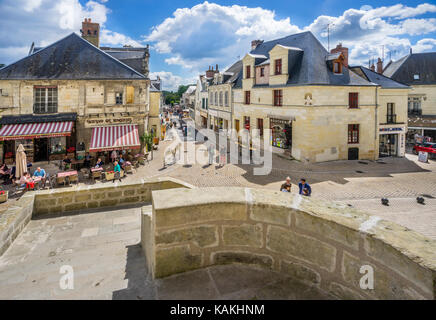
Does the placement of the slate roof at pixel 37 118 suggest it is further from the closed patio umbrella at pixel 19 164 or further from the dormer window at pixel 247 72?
the dormer window at pixel 247 72

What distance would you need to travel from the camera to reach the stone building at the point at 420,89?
1147 inches

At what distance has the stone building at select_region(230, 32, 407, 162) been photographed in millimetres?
18859

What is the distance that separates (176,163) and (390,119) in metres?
17.1

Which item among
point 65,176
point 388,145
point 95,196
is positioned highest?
point 388,145

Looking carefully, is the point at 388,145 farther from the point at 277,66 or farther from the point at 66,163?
the point at 66,163

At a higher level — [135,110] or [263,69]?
[263,69]

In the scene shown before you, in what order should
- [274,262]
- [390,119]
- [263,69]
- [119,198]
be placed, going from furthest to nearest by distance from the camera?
1. [263,69]
2. [390,119]
3. [119,198]
4. [274,262]

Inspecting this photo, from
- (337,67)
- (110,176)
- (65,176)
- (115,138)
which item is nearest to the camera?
(65,176)

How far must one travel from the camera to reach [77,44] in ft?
61.5

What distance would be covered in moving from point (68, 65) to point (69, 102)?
2479 millimetres

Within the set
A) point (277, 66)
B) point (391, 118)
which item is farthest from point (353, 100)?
point (277, 66)

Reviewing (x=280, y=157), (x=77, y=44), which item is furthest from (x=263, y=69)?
(x=77, y=44)

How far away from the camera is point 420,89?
29922 mm

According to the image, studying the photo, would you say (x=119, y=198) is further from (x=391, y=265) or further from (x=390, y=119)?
(x=390, y=119)
